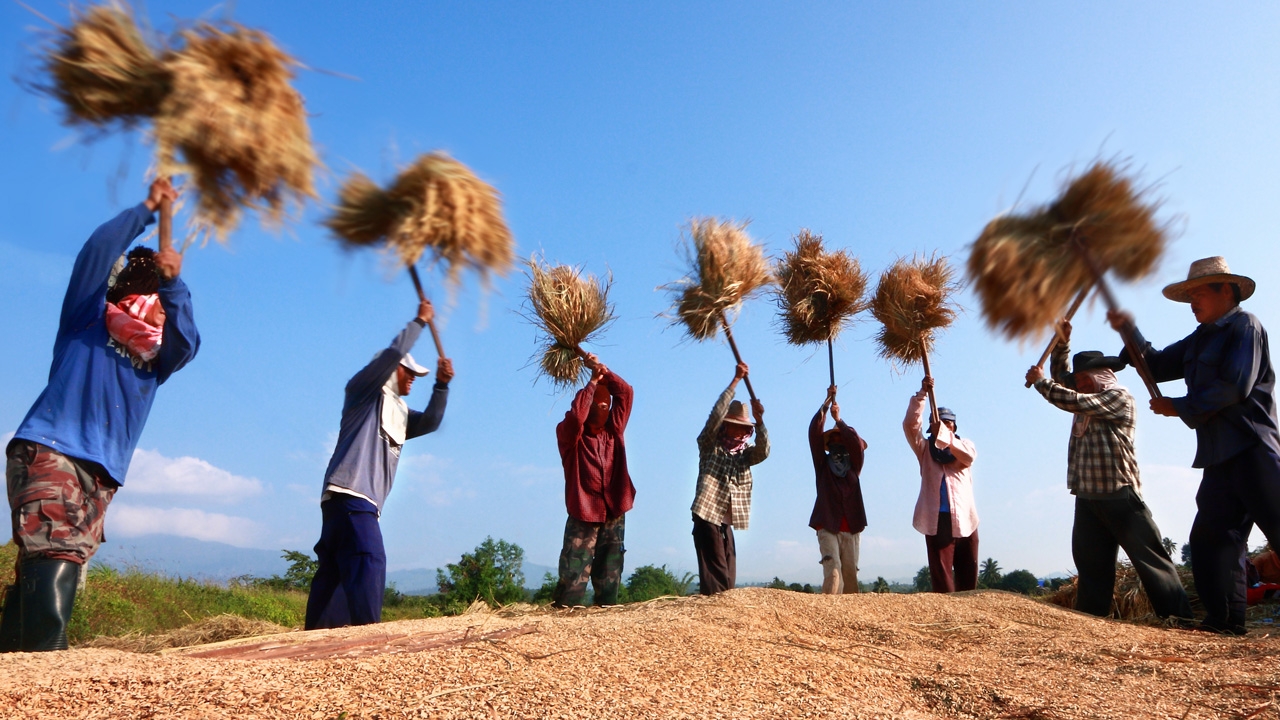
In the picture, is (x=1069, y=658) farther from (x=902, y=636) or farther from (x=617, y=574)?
(x=617, y=574)

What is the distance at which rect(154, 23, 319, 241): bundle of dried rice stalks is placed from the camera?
11.1ft

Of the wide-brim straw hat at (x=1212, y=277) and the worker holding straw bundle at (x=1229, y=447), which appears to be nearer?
the worker holding straw bundle at (x=1229, y=447)

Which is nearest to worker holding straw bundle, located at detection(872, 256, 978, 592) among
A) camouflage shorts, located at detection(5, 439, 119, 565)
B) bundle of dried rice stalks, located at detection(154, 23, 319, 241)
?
bundle of dried rice stalks, located at detection(154, 23, 319, 241)

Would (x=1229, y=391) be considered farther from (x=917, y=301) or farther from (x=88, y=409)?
(x=88, y=409)

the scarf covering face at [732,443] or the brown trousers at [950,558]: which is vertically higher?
the scarf covering face at [732,443]

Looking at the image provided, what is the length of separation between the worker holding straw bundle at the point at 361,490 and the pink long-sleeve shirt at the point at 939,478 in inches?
151

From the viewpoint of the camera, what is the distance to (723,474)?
6.22 meters

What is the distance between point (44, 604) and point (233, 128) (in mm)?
1872

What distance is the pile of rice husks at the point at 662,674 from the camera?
218 centimetres

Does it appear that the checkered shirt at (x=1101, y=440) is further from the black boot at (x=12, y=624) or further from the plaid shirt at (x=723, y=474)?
the black boot at (x=12, y=624)

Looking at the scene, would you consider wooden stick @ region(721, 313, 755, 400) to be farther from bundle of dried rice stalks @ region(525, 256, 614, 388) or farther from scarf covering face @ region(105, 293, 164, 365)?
scarf covering face @ region(105, 293, 164, 365)

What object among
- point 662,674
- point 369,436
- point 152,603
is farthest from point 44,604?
point 152,603

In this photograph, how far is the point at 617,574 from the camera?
584cm

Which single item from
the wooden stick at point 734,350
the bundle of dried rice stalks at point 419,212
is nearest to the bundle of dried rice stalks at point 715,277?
the wooden stick at point 734,350
